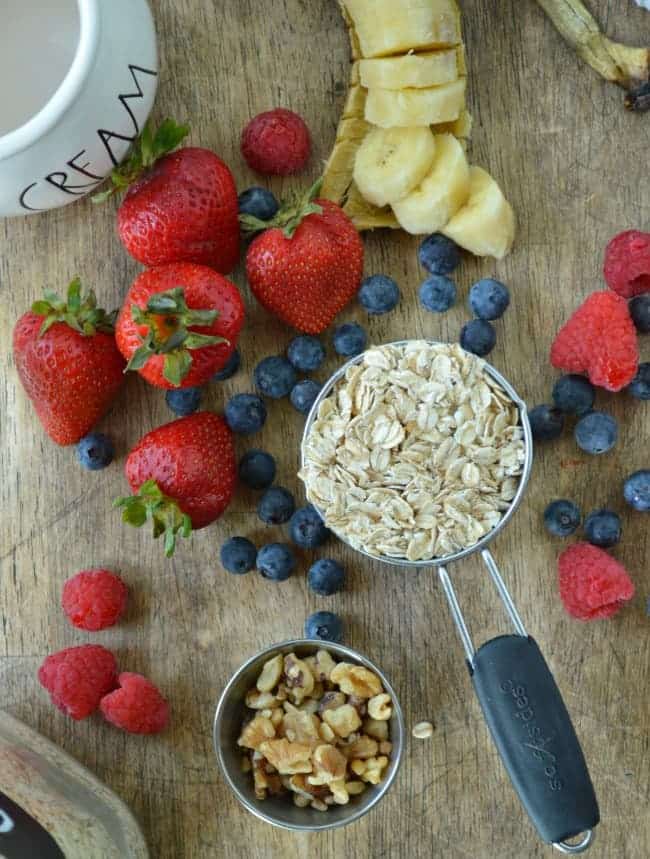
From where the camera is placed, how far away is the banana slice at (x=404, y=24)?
133 cm

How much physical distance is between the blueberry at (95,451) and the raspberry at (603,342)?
2.24 feet

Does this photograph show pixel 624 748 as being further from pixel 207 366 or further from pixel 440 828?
pixel 207 366

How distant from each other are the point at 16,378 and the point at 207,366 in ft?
1.13

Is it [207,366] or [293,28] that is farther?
[293,28]

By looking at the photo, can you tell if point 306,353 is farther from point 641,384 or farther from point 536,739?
point 536,739

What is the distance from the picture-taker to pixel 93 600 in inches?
55.5

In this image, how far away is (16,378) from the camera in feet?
4.85

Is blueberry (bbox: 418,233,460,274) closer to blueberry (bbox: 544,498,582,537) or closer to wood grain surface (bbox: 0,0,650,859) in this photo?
wood grain surface (bbox: 0,0,650,859)

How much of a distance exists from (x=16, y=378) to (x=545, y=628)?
0.88 m

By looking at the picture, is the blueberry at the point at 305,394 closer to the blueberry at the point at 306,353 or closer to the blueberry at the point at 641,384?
the blueberry at the point at 306,353

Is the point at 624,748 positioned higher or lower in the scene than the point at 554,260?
lower

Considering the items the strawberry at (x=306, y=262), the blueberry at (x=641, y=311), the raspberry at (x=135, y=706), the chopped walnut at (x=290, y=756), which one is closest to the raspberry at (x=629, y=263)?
the blueberry at (x=641, y=311)

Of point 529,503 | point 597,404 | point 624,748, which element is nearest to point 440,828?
point 624,748

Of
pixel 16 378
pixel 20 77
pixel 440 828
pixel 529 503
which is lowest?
pixel 440 828
